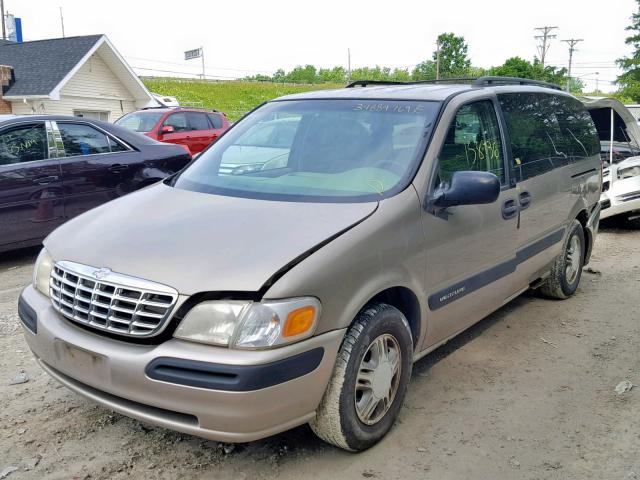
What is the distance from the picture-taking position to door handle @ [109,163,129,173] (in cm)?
735

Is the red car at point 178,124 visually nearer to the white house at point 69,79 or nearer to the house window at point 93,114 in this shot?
the white house at point 69,79

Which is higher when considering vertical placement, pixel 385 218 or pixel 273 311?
pixel 385 218

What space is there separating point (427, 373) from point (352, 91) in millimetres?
1936

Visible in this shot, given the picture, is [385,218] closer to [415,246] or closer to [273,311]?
[415,246]

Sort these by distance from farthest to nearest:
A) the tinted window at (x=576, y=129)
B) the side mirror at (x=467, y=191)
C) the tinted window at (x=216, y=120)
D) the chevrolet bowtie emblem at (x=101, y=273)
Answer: the tinted window at (x=216, y=120), the tinted window at (x=576, y=129), the side mirror at (x=467, y=191), the chevrolet bowtie emblem at (x=101, y=273)

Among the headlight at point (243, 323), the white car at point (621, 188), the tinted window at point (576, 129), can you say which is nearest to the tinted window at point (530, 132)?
the tinted window at point (576, 129)

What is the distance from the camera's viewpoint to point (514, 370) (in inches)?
165

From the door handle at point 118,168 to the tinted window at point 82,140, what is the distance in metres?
0.23

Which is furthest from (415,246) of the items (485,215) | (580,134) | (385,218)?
(580,134)

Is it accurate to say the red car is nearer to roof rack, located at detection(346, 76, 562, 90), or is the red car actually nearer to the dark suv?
the dark suv

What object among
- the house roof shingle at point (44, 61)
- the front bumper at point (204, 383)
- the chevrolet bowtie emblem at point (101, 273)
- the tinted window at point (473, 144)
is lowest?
the front bumper at point (204, 383)

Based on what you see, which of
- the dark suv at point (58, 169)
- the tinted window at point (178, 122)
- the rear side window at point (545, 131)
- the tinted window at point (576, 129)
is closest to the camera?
the rear side window at point (545, 131)

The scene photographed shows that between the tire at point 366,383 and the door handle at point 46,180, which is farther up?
the door handle at point 46,180

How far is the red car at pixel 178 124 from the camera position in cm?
1444
